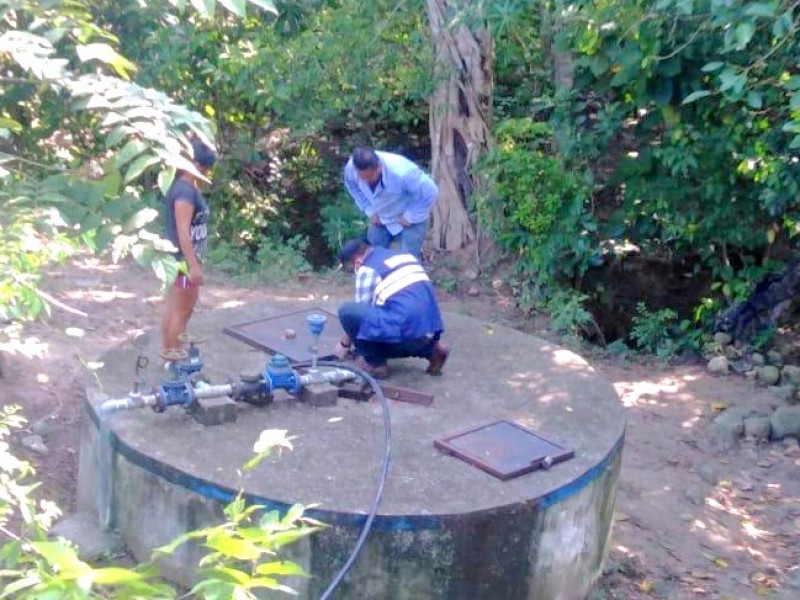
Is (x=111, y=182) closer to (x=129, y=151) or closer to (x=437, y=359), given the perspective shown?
(x=129, y=151)

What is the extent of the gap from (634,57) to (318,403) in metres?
3.90

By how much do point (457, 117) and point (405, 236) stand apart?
2780 mm

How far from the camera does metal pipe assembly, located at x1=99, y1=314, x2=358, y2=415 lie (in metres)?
4.37

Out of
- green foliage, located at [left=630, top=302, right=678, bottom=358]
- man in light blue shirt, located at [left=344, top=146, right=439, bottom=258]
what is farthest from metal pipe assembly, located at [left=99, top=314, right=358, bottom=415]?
green foliage, located at [left=630, top=302, right=678, bottom=358]

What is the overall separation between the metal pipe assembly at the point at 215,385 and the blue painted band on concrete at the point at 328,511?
20 centimetres

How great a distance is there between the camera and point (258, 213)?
10695 millimetres

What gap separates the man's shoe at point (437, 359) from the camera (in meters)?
5.11

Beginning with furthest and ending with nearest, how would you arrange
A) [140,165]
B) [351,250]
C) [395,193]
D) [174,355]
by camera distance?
[395,193]
[351,250]
[174,355]
[140,165]

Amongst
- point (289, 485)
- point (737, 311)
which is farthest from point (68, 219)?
point (737, 311)

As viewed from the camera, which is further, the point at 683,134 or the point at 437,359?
the point at 683,134

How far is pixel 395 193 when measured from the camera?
680 cm

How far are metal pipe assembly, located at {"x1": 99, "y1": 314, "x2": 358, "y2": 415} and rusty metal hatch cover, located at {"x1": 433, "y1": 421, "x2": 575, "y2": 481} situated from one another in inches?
25.9

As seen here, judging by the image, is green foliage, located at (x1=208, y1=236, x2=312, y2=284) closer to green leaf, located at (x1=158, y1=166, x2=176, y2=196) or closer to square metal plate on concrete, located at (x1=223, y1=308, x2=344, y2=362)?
square metal plate on concrete, located at (x1=223, y1=308, x2=344, y2=362)

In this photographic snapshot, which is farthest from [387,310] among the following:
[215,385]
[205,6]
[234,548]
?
[234,548]
